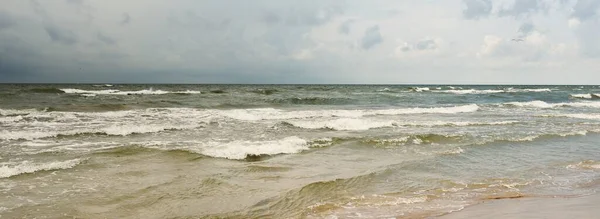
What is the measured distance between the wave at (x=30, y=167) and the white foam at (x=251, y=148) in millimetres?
3044

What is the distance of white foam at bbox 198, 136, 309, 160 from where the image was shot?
34.5 feet

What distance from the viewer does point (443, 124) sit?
1853 centimetres

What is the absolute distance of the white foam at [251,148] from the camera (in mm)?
10508

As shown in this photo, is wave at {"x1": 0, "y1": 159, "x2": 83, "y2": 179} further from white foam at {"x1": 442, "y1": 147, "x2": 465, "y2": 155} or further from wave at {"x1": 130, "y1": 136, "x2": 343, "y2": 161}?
white foam at {"x1": 442, "y1": 147, "x2": 465, "y2": 155}

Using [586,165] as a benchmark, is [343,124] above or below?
above

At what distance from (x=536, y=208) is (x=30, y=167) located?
9207 millimetres

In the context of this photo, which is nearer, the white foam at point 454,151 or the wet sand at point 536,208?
the wet sand at point 536,208

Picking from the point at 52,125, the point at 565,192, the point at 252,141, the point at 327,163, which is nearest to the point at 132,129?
the point at 52,125

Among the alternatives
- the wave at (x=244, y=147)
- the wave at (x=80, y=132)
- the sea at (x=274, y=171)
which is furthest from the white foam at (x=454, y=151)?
the wave at (x=80, y=132)

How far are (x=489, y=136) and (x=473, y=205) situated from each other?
30.9 ft

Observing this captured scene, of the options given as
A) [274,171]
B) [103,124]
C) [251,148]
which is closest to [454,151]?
[274,171]

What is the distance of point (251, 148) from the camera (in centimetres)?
1105

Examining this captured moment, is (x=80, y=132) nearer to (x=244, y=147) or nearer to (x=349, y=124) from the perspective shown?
(x=244, y=147)

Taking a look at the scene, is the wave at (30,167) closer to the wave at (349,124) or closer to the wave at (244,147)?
the wave at (244,147)
